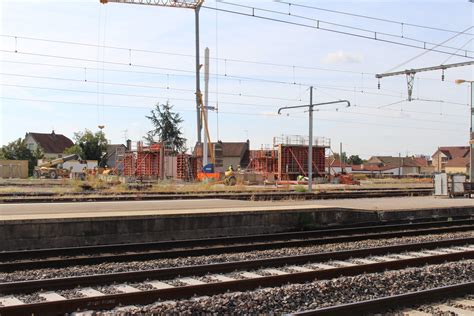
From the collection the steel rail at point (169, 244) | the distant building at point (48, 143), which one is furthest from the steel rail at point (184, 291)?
the distant building at point (48, 143)

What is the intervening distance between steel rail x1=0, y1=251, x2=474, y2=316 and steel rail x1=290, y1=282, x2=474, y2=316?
83.0 inches

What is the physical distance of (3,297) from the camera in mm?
8125

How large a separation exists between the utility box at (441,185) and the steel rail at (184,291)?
21.2 meters

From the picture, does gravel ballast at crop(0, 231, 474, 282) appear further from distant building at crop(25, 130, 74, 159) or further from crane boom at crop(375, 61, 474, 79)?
distant building at crop(25, 130, 74, 159)

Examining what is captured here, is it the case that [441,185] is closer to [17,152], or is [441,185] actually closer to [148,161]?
[148,161]

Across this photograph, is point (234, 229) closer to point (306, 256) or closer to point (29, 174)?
point (306, 256)

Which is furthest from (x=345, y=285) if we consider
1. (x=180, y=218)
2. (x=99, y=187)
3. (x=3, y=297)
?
(x=99, y=187)

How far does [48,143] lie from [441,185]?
332ft

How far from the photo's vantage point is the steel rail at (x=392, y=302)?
22.4 feet

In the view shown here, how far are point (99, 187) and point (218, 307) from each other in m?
29.3

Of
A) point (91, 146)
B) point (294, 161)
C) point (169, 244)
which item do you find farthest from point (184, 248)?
point (91, 146)

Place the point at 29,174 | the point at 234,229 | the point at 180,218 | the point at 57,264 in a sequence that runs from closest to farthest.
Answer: the point at 57,264 → the point at 180,218 → the point at 234,229 → the point at 29,174

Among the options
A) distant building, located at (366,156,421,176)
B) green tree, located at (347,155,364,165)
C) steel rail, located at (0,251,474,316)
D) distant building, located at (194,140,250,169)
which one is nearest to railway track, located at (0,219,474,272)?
steel rail, located at (0,251,474,316)

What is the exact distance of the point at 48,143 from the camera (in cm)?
11738
